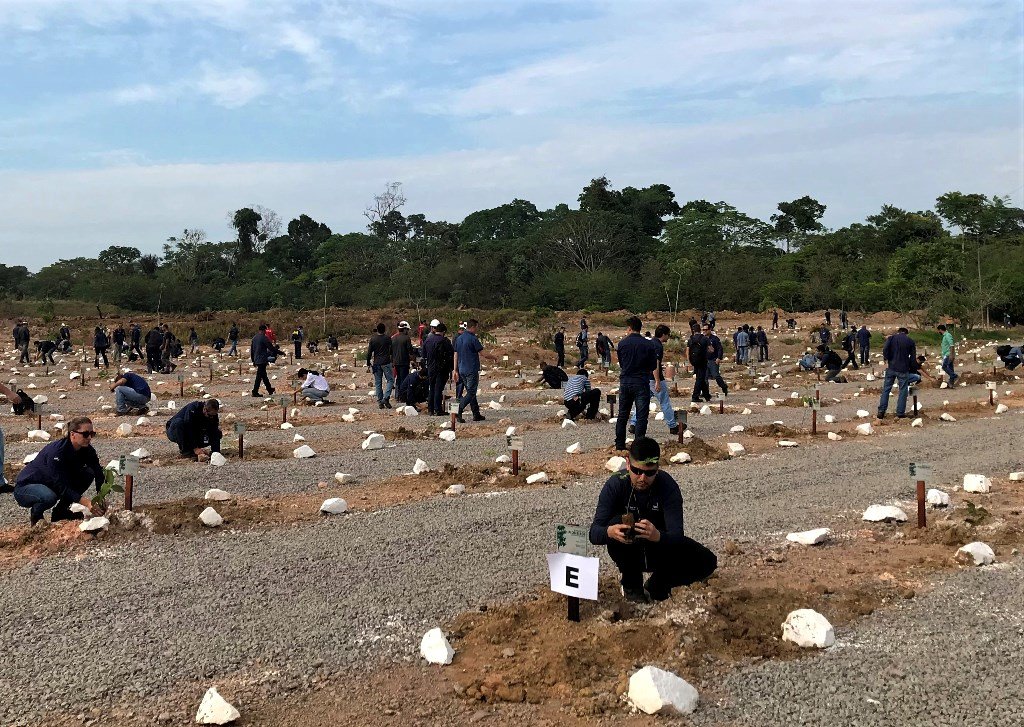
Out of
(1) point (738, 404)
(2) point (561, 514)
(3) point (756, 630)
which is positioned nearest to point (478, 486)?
(2) point (561, 514)

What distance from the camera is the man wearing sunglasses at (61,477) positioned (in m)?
8.23

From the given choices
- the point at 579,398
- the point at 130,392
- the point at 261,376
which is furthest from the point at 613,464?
the point at 261,376

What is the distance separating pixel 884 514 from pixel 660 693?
4.65 m

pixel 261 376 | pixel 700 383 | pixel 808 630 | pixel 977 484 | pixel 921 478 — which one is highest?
pixel 261 376

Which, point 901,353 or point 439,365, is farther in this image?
point 439,365

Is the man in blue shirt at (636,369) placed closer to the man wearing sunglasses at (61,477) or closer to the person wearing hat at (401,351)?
the man wearing sunglasses at (61,477)

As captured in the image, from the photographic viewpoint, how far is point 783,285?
64500mm

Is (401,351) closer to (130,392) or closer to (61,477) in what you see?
(130,392)

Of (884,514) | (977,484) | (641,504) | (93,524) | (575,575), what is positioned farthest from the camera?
(977,484)

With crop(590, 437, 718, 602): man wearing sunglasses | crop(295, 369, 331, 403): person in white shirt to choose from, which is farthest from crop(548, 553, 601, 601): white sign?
crop(295, 369, 331, 403): person in white shirt

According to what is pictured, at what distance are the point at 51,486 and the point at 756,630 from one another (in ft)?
21.2

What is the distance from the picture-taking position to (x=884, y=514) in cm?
817

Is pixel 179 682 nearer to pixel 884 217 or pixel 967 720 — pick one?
pixel 967 720

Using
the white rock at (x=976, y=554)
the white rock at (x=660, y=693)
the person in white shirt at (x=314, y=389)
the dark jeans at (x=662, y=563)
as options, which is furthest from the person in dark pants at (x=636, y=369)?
the person in white shirt at (x=314, y=389)
